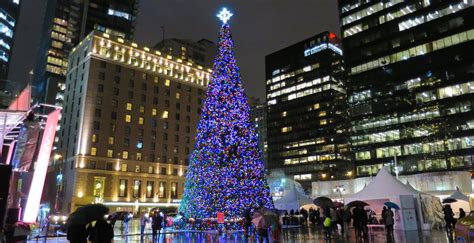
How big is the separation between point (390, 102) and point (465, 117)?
43.6ft

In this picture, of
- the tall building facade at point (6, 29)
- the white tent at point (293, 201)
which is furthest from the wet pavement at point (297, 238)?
the tall building facade at point (6, 29)

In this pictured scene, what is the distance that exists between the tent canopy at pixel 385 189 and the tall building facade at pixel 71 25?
97.7 m

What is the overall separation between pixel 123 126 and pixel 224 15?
2135 inches

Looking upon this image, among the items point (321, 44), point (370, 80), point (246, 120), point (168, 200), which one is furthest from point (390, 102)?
point (321, 44)

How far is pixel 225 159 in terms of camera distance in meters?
25.0

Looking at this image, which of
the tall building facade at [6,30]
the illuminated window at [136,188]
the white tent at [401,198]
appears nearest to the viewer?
the white tent at [401,198]

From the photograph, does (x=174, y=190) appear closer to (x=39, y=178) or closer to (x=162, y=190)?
(x=162, y=190)

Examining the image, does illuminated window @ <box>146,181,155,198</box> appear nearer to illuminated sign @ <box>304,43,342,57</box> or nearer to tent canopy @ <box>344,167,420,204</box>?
tent canopy @ <box>344,167,420,204</box>

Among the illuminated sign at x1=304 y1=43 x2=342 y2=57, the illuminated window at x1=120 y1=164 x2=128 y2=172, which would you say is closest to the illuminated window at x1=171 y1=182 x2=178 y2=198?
the illuminated window at x1=120 y1=164 x2=128 y2=172

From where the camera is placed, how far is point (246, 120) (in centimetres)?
2595

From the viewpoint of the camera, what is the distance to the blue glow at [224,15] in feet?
95.9

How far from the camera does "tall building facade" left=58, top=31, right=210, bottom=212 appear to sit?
72.1 metres

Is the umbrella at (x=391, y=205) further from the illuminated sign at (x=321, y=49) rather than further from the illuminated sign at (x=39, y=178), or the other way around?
the illuminated sign at (x=321, y=49)

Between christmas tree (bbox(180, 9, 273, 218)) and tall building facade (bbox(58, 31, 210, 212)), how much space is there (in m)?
51.0
